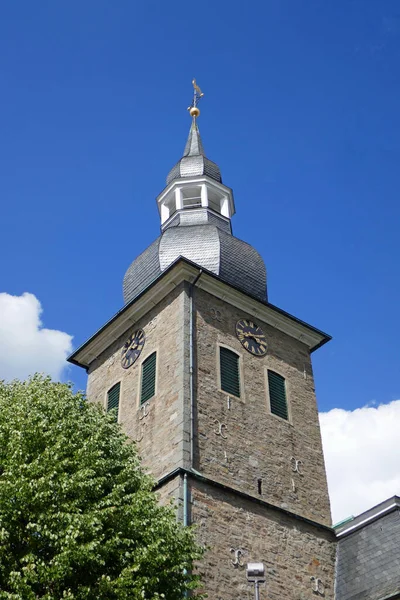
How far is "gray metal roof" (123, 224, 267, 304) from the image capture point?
26.2 m

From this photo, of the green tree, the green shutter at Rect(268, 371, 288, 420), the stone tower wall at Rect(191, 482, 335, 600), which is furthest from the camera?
the green shutter at Rect(268, 371, 288, 420)

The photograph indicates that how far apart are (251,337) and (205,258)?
118 inches

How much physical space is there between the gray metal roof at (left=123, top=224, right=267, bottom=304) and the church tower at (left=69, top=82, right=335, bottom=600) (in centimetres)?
5

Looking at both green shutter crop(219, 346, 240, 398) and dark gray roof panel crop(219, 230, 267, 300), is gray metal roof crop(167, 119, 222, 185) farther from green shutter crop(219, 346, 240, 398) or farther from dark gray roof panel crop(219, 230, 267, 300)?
green shutter crop(219, 346, 240, 398)

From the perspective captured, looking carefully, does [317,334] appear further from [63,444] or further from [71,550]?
[71,550]

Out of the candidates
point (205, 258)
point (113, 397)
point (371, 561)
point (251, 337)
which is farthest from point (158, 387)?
point (371, 561)

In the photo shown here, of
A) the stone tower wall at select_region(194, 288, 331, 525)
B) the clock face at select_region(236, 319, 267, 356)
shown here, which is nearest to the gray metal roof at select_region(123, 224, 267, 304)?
the clock face at select_region(236, 319, 267, 356)

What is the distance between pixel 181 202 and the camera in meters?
30.4

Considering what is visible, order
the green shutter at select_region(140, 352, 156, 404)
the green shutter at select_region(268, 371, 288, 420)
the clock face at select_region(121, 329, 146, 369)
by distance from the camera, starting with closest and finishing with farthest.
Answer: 1. the green shutter at select_region(140, 352, 156, 404)
2. the green shutter at select_region(268, 371, 288, 420)
3. the clock face at select_region(121, 329, 146, 369)

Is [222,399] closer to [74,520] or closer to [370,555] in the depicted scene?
[370,555]

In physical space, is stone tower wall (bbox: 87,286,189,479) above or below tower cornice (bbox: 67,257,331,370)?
below

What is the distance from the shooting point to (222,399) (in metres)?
22.8

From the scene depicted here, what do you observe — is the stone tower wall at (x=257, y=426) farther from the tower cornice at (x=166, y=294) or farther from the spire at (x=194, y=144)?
the spire at (x=194, y=144)

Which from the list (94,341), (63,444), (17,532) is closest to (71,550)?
(17,532)
